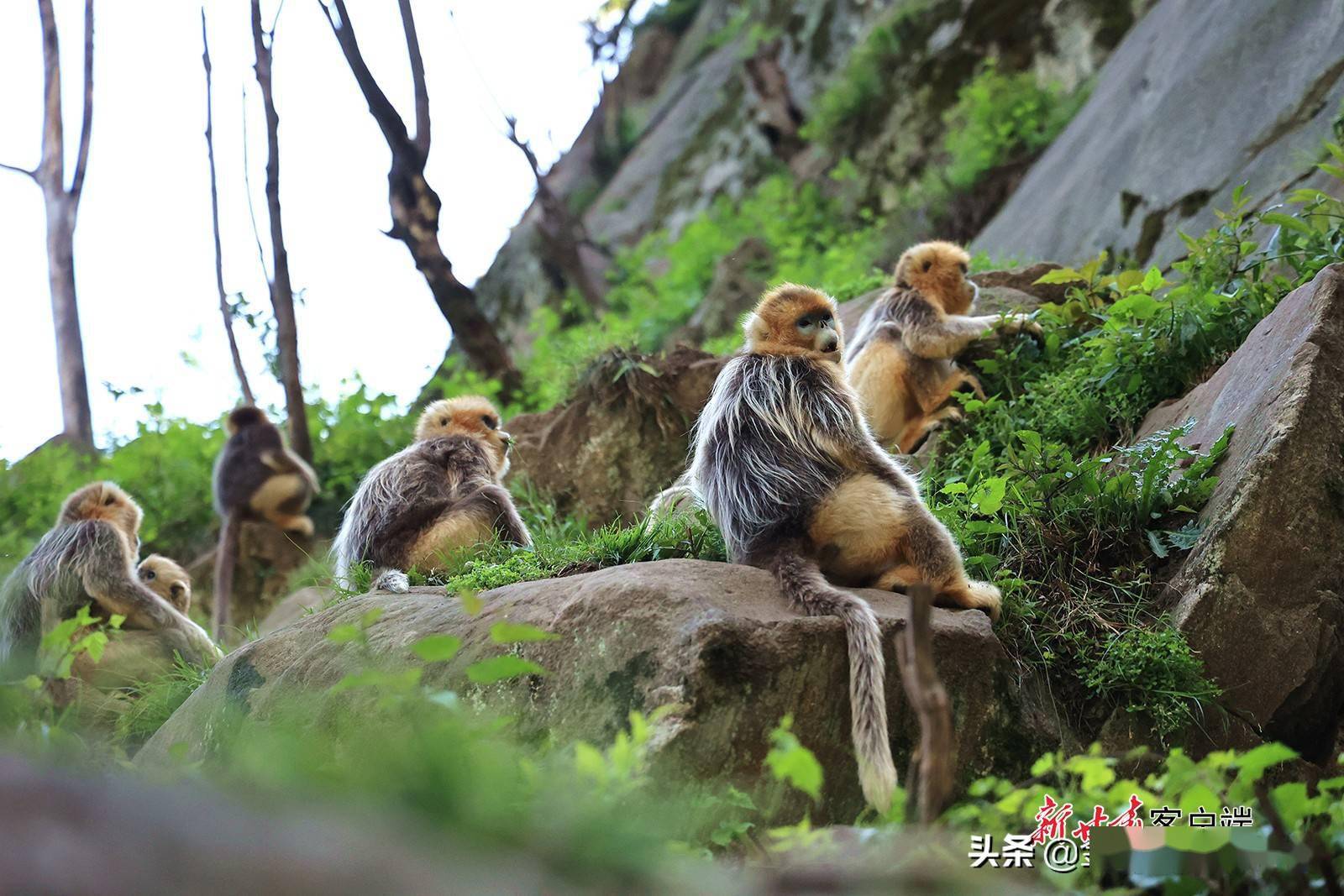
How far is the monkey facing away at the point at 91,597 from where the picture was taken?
805 cm

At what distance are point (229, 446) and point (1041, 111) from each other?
10251 millimetres

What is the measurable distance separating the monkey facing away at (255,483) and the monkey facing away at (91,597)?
3.81m

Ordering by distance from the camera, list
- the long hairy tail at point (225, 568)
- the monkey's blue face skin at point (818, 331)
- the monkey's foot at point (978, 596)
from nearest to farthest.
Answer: the monkey's foot at point (978, 596)
the monkey's blue face skin at point (818, 331)
the long hairy tail at point (225, 568)

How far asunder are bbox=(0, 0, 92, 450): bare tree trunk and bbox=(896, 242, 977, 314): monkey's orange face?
12059 mm

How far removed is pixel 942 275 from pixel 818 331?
8.91 ft

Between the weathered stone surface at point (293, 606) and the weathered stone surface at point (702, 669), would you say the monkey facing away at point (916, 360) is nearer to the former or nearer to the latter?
the weathered stone surface at point (702, 669)

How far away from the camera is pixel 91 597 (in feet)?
26.8

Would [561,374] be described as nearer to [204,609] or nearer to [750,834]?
[204,609]

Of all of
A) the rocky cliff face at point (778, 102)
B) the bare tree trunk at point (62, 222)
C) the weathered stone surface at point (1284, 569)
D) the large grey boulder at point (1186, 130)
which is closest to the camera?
the weathered stone surface at point (1284, 569)

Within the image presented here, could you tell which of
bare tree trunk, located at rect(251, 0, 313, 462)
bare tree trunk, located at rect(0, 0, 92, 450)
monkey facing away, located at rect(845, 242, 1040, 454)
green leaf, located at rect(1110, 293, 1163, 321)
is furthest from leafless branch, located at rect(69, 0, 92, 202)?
green leaf, located at rect(1110, 293, 1163, 321)

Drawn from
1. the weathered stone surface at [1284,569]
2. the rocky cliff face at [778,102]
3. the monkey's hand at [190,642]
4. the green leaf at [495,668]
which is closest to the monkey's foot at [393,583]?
the monkey's hand at [190,642]

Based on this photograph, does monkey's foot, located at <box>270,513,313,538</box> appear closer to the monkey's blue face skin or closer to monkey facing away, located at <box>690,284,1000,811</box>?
monkey facing away, located at <box>690,284,1000,811</box>

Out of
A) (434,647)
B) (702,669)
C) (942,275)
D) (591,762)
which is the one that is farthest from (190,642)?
(591,762)

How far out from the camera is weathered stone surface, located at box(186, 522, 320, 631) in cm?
1262
